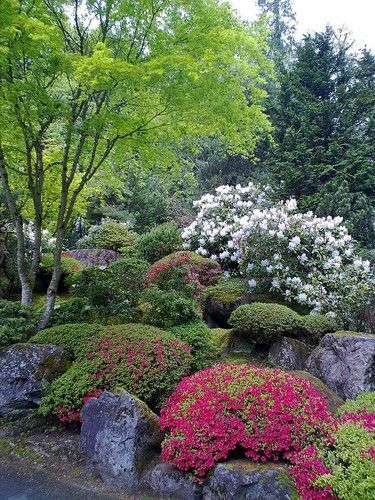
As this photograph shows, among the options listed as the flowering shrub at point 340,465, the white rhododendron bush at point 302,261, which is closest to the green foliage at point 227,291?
the white rhododendron bush at point 302,261

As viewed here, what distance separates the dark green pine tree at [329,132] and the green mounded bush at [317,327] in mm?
4812

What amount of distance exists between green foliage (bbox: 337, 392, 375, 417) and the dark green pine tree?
6.83 m

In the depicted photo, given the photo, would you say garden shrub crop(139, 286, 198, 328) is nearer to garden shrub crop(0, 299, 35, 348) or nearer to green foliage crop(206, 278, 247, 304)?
garden shrub crop(0, 299, 35, 348)

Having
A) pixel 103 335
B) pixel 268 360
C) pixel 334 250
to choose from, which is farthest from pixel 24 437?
pixel 334 250

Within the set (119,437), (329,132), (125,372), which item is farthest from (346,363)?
(329,132)

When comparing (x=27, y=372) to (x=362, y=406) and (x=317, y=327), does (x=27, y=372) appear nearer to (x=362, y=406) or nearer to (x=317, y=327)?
(x=362, y=406)

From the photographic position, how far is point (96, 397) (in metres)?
4.49

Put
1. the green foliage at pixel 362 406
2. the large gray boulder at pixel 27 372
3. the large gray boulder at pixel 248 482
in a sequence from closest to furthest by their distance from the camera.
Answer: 1. the large gray boulder at pixel 248 482
2. the green foliage at pixel 362 406
3. the large gray boulder at pixel 27 372

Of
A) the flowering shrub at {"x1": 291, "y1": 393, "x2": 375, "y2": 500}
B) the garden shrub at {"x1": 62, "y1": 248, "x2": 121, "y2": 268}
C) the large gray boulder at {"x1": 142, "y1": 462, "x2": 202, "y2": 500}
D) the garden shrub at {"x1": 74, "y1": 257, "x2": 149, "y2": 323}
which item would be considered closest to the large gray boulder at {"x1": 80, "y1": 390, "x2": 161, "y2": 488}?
the large gray boulder at {"x1": 142, "y1": 462, "x2": 202, "y2": 500}

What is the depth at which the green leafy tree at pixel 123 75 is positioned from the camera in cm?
498

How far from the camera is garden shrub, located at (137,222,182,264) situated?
10805 millimetres

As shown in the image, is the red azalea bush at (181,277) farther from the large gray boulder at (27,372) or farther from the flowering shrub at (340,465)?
the flowering shrub at (340,465)

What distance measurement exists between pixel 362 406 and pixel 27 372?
3805mm

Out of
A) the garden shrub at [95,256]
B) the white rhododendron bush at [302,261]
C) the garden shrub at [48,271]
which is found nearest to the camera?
the white rhododendron bush at [302,261]
